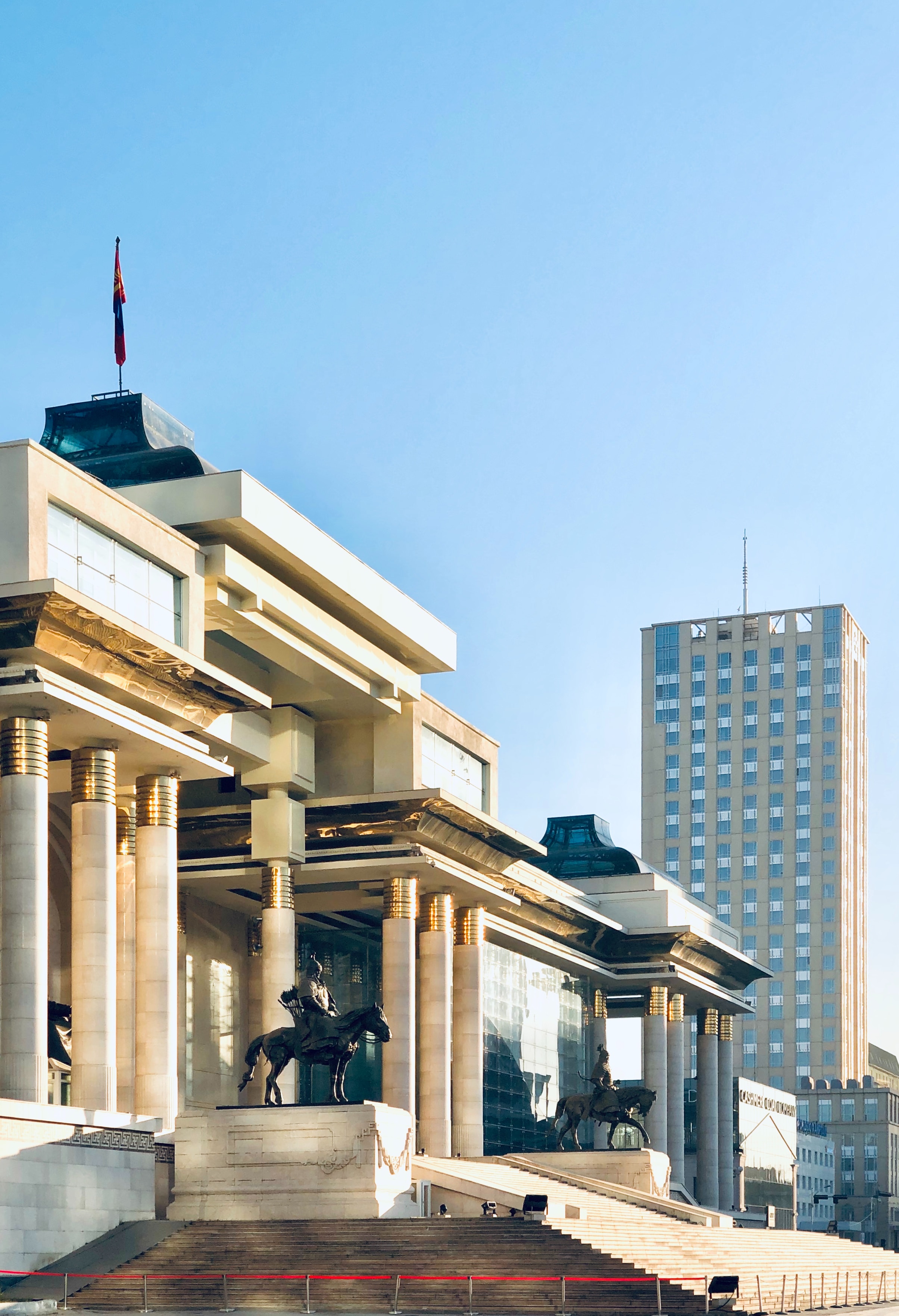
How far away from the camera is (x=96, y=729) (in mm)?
47156

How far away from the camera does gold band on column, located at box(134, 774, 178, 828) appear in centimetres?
5081

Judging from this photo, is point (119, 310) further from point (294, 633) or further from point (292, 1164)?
point (292, 1164)

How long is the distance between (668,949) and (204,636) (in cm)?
4373

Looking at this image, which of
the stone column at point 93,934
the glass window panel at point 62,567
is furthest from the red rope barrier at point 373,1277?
the glass window panel at point 62,567

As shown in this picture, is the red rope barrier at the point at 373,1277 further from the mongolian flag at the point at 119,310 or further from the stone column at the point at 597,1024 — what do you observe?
the stone column at the point at 597,1024

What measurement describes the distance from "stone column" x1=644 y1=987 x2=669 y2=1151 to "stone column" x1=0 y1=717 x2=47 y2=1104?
176 ft

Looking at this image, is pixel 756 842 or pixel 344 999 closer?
pixel 344 999

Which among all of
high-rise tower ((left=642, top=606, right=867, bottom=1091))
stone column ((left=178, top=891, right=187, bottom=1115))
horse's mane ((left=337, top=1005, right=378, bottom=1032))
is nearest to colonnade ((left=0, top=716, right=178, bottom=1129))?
horse's mane ((left=337, top=1005, right=378, bottom=1032))

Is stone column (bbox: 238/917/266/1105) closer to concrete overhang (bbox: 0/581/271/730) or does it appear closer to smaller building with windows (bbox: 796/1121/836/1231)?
concrete overhang (bbox: 0/581/271/730)

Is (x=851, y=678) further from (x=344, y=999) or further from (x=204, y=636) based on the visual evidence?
(x=204, y=636)

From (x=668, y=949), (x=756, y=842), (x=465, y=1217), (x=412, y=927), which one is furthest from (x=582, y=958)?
(x=756, y=842)

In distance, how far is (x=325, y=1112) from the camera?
47812mm

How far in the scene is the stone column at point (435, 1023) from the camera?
67.9 metres

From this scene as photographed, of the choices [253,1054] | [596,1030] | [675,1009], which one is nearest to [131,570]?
[253,1054]
